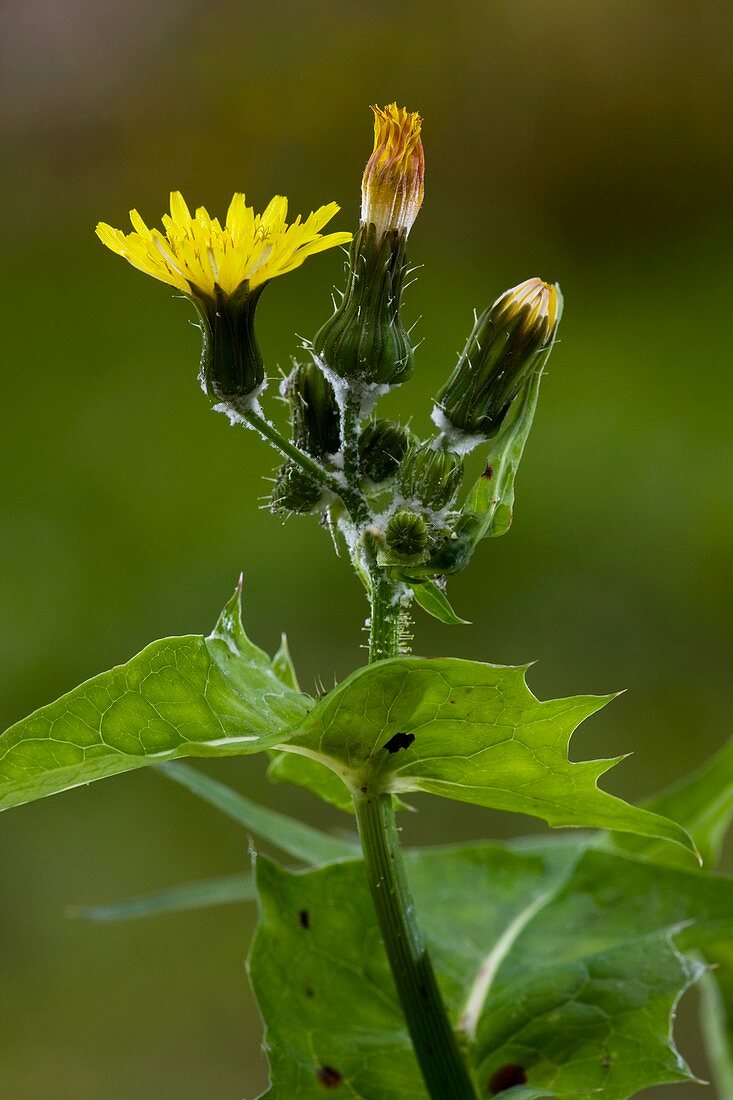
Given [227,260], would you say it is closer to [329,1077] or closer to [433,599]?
[433,599]

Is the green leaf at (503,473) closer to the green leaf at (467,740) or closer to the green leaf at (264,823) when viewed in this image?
the green leaf at (467,740)

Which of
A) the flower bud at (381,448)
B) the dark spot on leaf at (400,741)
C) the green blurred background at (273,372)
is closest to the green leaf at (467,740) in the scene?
the dark spot on leaf at (400,741)

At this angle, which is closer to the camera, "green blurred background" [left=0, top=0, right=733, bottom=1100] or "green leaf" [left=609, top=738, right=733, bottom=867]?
"green leaf" [left=609, top=738, right=733, bottom=867]

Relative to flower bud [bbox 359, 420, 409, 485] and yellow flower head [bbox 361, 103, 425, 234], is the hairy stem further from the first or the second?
yellow flower head [bbox 361, 103, 425, 234]

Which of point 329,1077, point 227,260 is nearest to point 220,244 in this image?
point 227,260

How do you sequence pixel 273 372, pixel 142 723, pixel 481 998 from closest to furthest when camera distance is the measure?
pixel 142 723 → pixel 481 998 → pixel 273 372

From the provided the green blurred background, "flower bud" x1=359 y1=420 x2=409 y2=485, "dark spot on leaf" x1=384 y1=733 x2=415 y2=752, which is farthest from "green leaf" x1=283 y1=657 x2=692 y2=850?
the green blurred background
